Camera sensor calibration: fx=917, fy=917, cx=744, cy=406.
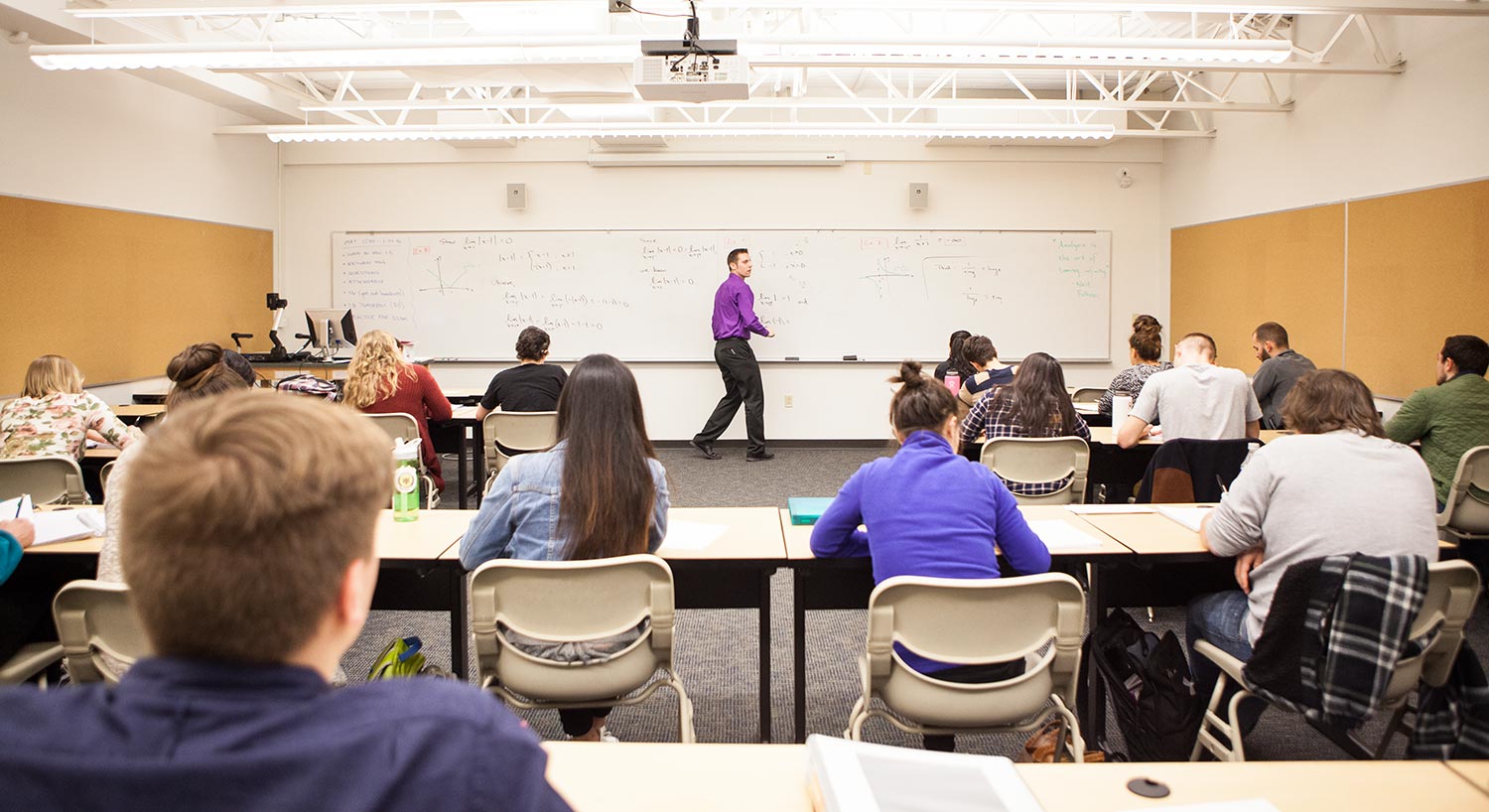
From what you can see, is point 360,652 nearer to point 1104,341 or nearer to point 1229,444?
point 1229,444

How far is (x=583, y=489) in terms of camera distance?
224cm

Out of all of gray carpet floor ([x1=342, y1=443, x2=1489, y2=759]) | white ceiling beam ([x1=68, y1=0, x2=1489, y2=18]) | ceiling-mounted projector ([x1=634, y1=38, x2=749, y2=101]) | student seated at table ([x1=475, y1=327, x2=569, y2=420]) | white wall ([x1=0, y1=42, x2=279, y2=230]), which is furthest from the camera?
white wall ([x1=0, y1=42, x2=279, y2=230])

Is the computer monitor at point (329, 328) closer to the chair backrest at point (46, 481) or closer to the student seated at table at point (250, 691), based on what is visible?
the chair backrest at point (46, 481)

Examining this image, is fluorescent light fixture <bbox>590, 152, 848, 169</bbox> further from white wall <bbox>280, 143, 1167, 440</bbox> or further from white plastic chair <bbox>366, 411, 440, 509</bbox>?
white plastic chair <bbox>366, 411, 440, 509</bbox>

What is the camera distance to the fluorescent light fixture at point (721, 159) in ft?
26.5

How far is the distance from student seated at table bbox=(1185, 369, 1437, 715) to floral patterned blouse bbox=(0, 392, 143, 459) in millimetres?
4238

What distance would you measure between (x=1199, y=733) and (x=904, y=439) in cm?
106

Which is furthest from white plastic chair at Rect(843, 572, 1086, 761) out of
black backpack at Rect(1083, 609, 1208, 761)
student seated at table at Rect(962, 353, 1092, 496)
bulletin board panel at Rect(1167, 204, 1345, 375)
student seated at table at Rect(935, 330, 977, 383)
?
bulletin board panel at Rect(1167, 204, 1345, 375)

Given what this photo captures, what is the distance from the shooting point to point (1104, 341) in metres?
8.38

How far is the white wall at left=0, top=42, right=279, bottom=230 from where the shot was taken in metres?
5.59

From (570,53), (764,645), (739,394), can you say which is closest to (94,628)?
(764,645)

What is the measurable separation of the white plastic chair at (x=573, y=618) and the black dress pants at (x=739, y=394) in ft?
Answer: 18.9

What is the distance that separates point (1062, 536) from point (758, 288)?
228 inches

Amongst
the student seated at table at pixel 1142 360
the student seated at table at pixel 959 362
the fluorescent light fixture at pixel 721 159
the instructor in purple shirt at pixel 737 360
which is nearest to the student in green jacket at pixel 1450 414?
the student seated at table at pixel 1142 360
